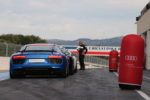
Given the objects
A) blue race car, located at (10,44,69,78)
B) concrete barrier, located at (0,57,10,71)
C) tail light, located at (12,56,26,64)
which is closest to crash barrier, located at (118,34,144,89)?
blue race car, located at (10,44,69,78)

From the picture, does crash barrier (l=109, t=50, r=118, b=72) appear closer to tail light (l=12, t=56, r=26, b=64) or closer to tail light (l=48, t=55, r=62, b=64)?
tail light (l=48, t=55, r=62, b=64)

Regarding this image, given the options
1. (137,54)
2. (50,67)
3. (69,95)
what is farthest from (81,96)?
(50,67)

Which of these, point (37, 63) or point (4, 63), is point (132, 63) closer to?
point (37, 63)

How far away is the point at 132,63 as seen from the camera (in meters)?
9.91

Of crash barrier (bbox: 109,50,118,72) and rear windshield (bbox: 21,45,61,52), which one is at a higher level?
rear windshield (bbox: 21,45,61,52)

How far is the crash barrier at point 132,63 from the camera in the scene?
9.88 m

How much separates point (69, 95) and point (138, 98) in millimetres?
1364

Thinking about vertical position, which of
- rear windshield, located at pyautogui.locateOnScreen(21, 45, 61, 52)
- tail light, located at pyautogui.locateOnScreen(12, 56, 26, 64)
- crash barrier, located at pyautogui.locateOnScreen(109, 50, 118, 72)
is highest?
rear windshield, located at pyautogui.locateOnScreen(21, 45, 61, 52)

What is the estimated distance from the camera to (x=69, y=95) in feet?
26.9

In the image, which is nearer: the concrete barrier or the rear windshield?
the rear windshield

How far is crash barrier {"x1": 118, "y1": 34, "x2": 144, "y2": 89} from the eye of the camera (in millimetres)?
9875

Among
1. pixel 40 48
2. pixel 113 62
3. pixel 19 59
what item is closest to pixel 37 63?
pixel 19 59

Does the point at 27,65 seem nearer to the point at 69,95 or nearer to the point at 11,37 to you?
the point at 69,95

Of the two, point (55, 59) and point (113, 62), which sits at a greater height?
point (55, 59)
